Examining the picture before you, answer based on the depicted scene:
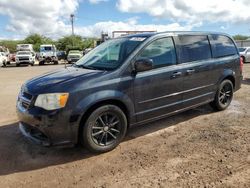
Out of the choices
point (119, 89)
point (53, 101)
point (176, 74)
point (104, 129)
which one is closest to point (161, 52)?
point (176, 74)

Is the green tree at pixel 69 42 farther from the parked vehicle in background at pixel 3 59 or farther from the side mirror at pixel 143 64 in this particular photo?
the side mirror at pixel 143 64

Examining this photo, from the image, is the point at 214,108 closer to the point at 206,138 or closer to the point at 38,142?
the point at 206,138

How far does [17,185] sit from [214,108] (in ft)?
15.2

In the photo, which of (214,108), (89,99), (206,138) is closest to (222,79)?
(214,108)

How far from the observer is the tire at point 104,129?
4094 mm

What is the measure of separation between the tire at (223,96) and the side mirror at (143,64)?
93.9 inches

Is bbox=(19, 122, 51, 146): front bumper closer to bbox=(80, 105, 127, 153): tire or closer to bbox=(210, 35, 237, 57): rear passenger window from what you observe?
bbox=(80, 105, 127, 153): tire

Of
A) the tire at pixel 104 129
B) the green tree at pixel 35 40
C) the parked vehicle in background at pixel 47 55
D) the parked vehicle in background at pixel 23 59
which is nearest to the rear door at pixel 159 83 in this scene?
the tire at pixel 104 129

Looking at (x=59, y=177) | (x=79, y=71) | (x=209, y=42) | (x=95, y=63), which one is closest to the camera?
(x=59, y=177)

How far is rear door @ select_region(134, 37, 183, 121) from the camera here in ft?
15.1

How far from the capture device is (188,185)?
3.30 meters

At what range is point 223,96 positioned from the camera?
641cm

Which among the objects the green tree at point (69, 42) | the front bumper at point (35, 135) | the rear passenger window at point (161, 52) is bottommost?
the front bumper at point (35, 135)

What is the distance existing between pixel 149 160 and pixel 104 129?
0.85m
